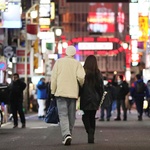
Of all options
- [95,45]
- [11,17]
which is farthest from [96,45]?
[11,17]

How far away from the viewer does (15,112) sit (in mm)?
22188

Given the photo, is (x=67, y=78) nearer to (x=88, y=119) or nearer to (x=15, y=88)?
(x=88, y=119)

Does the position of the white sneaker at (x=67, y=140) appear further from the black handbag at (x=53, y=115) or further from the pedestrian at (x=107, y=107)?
the pedestrian at (x=107, y=107)

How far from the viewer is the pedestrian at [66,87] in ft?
44.7

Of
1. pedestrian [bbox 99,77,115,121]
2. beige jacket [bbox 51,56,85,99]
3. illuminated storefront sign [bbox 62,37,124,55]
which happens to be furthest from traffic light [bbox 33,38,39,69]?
beige jacket [bbox 51,56,85,99]

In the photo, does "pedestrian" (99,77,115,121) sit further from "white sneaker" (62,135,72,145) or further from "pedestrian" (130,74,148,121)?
"white sneaker" (62,135,72,145)

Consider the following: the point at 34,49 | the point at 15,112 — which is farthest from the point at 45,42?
the point at 15,112

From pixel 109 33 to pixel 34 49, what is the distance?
7766 centimetres

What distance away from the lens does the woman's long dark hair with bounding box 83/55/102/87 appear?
1411 cm

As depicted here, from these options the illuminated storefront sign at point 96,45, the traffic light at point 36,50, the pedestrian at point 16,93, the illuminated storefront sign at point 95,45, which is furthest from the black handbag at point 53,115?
the illuminated storefront sign at point 95,45

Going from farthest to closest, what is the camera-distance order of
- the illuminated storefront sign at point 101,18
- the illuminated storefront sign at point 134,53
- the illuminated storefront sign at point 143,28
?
1. the illuminated storefront sign at point 101,18
2. the illuminated storefront sign at point 134,53
3. the illuminated storefront sign at point 143,28

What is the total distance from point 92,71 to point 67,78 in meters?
0.68

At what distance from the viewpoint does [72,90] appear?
44.8 ft

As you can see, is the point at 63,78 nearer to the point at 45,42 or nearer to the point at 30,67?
the point at 30,67
